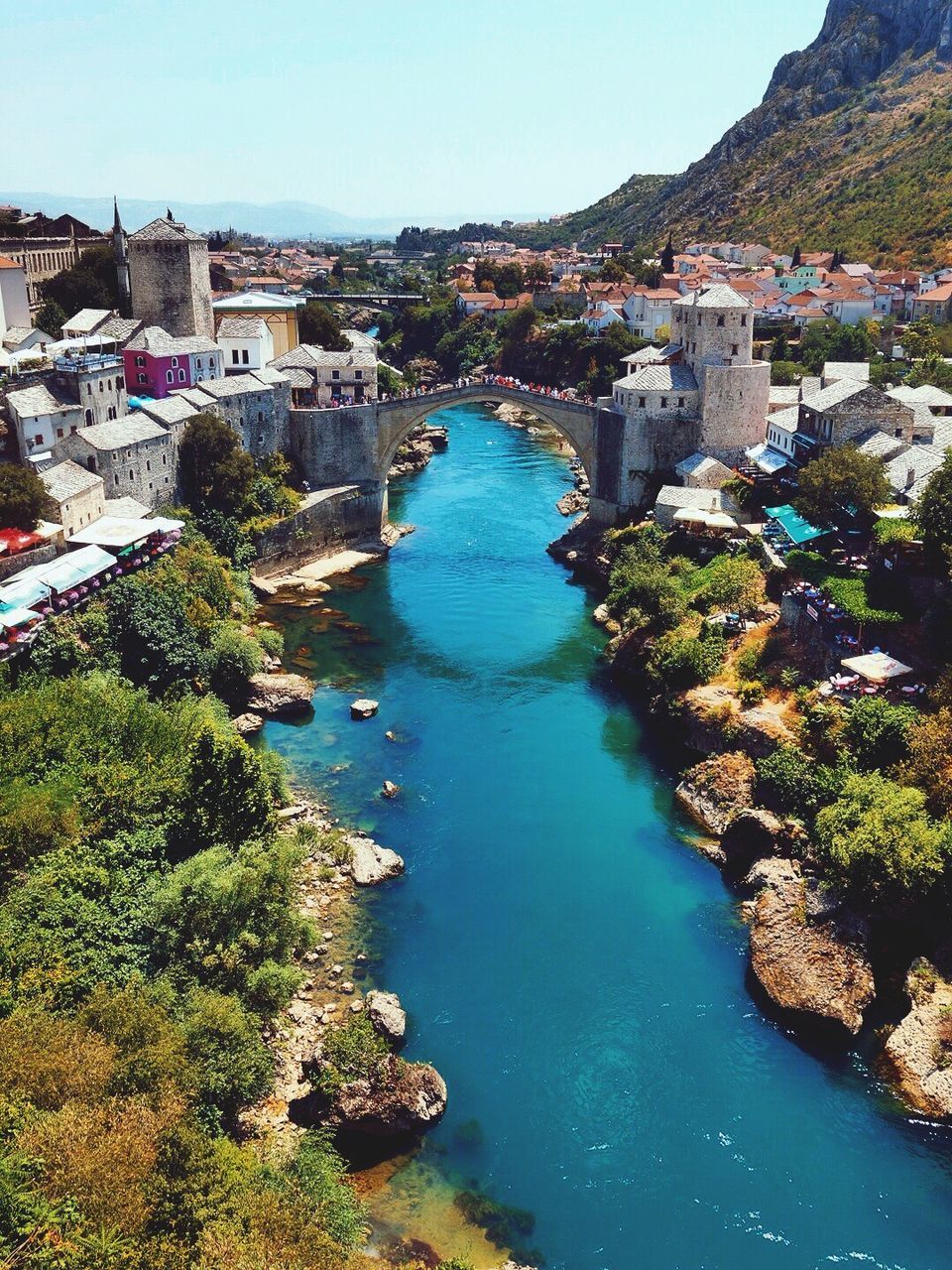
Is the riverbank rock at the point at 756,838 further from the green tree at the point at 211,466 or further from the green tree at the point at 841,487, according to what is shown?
the green tree at the point at 211,466

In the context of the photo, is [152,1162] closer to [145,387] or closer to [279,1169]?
[279,1169]

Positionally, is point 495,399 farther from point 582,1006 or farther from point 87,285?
point 582,1006

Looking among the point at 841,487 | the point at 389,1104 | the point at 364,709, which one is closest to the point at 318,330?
the point at 364,709

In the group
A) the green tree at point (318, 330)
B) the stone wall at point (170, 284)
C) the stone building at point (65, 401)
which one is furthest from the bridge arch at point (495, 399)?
the stone building at point (65, 401)

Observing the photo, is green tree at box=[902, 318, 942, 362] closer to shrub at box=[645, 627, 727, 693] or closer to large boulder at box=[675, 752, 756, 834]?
shrub at box=[645, 627, 727, 693]

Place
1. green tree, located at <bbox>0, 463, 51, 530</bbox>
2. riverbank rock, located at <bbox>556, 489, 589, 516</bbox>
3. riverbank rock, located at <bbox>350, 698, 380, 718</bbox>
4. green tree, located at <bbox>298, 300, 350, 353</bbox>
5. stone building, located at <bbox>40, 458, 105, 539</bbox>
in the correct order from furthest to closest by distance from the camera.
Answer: green tree, located at <bbox>298, 300, 350, 353</bbox> < riverbank rock, located at <bbox>556, 489, 589, 516</bbox> < stone building, located at <bbox>40, 458, 105, 539</bbox> < riverbank rock, located at <bbox>350, 698, 380, 718</bbox> < green tree, located at <bbox>0, 463, 51, 530</bbox>

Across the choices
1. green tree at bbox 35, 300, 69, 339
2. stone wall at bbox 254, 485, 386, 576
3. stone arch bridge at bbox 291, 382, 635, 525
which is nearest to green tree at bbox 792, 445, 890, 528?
stone arch bridge at bbox 291, 382, 635, 525
